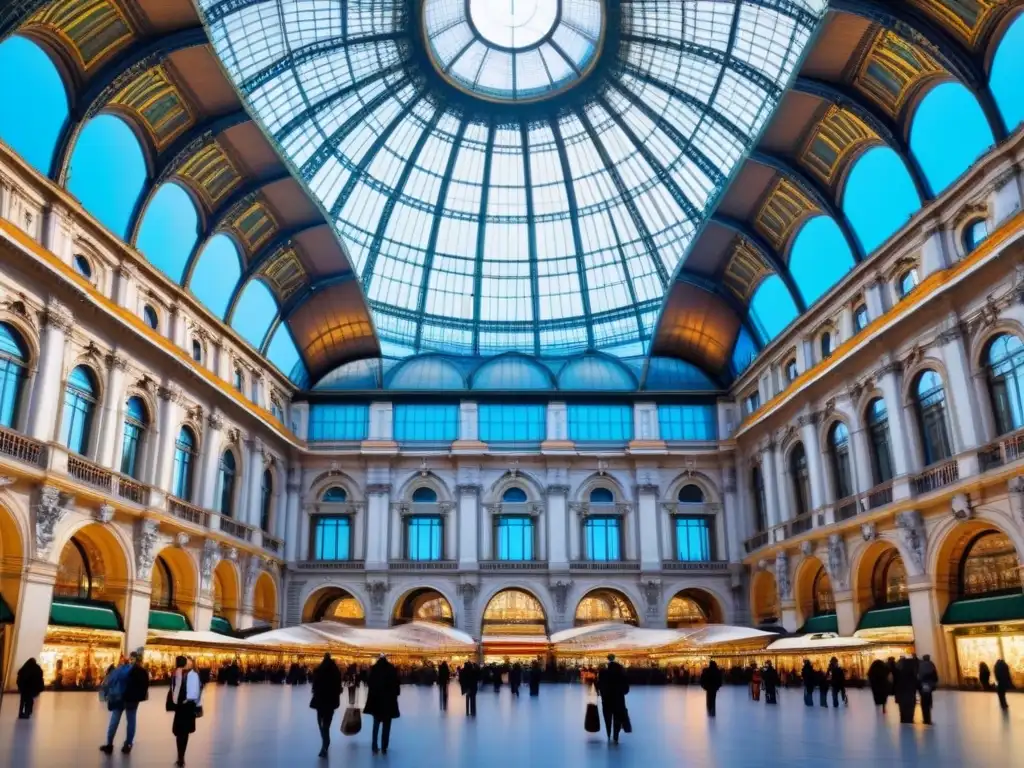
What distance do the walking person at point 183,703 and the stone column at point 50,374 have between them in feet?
53.6

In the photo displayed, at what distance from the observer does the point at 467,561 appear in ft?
161

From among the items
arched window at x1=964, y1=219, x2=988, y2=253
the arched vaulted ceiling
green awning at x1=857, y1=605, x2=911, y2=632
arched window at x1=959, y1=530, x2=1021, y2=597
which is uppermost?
the arched vaulted ceiling

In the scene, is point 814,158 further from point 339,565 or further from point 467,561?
point 339,565

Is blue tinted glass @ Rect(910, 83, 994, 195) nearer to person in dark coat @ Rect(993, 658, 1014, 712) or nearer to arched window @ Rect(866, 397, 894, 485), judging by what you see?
arched window @ Rect(866, 397, 894, 485)

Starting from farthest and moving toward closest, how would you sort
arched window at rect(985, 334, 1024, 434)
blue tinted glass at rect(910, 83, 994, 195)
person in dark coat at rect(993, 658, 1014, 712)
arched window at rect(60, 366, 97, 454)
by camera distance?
arched window at rect(60, 366, 97, 454)
blue tinted glass at rect(910, 83, 994, 195)
arched window at rect(985, 334, 1024, 434)
person in dark coat at rect(993, 658, 1014, 712)

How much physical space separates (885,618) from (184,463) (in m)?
29.0

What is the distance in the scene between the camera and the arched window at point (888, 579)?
3388cm

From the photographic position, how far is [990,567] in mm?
28547

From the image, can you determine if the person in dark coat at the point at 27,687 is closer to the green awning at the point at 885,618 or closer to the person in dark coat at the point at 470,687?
the person in dark coat at the point at 470,687

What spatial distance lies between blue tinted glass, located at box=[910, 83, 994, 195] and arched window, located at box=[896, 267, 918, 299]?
3171 millimetres

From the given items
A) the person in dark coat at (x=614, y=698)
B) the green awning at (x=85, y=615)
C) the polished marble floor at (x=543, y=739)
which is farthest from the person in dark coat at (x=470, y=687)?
the green awning at (x=85, y=615)

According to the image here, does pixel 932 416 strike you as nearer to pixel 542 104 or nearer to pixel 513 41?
pixel 542 104

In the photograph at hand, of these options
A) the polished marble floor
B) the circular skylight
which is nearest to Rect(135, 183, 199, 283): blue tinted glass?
the circular skylight

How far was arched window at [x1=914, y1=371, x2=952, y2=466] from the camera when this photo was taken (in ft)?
99.1
